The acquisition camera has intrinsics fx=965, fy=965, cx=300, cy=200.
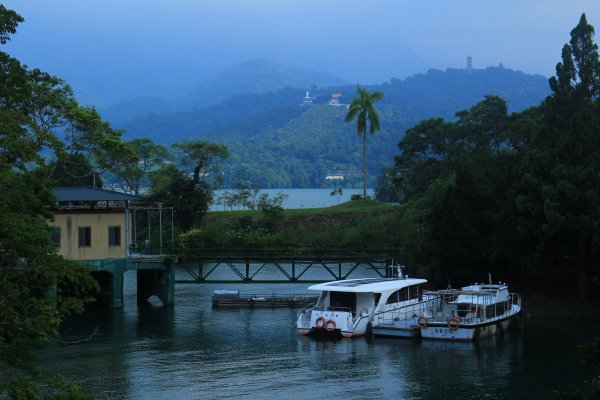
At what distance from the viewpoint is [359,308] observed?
55344 millimetres

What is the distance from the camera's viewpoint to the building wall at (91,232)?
6356 cm

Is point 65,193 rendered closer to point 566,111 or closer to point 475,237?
A: point 475,237

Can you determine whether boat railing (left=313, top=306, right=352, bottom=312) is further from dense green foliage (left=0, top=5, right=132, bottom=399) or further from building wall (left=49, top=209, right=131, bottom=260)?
dense green foliage (left=0, top=5, right=132, bottom=399)

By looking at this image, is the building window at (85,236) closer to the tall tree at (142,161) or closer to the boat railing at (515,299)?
the boat railing at (515,299)

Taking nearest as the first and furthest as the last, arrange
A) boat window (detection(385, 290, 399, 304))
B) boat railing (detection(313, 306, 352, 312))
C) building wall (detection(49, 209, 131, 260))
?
boat railing (detection(313, 306, 352, 312)) < boat window (detection(385, 290, 399, 304)) < building wall (detection(49, 209, 131, 260))

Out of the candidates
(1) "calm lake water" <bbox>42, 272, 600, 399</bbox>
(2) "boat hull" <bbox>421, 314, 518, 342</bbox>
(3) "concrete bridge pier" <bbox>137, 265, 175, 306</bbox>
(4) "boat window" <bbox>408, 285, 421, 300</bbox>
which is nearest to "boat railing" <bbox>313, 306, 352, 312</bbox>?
(1) "calm lake water" <bbox>42, 272, 600, 399</bbox>

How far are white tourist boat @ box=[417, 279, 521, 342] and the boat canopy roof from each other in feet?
6.19

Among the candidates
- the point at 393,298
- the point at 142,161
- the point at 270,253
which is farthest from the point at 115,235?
the point at 142,161

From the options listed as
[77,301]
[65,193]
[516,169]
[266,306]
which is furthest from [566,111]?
[77,301]

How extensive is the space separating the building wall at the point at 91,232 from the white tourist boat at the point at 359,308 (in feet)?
52.3

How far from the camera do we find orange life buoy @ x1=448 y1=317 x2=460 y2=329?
51781 mm

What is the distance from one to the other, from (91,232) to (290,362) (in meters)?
23.4

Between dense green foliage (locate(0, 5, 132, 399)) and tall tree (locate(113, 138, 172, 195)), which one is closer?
dense green foliage (locate(0, 5, 132, 399))

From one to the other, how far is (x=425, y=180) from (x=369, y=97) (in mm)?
12785
